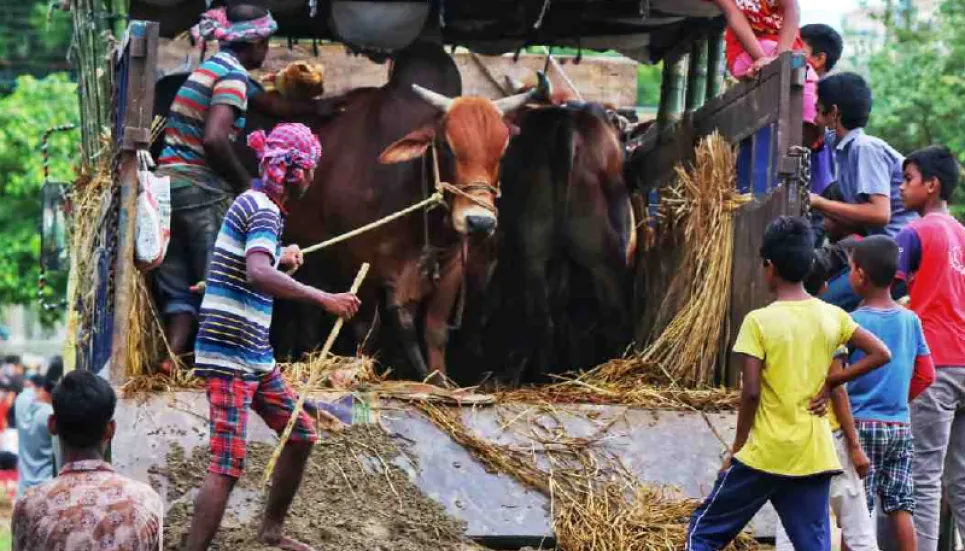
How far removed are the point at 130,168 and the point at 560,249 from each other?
344cm

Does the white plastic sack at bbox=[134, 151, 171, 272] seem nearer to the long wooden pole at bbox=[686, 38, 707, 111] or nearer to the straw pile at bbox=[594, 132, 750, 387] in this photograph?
the straw pile at bbox=[594, 132, 750, 387]

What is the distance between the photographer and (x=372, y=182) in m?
9.81

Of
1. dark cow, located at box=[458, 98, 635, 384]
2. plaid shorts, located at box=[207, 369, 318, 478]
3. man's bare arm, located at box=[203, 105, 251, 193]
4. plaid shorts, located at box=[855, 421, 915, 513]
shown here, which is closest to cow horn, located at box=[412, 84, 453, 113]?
dark cow, located at box=[458, 98, 635, 384]

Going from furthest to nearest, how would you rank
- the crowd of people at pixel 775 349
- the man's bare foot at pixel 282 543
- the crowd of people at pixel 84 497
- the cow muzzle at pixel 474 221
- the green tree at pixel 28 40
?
the green tree at pixel 28 40 < the cow muzzle at pixel 474 221 < the man's bare foot at pixel 282 543 < the crowd of people at pixel 775 349 < the crowd of people at pixel 84 497

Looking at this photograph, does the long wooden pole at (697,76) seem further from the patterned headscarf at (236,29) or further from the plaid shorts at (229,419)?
the plaid shorts at (229,419)

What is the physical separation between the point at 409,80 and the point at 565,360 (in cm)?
203

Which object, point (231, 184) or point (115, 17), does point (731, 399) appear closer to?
point (231, 184)

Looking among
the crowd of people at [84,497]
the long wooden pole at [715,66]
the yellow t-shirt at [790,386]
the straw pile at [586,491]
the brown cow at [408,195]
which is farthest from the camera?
the long wooden pole at [715,66]

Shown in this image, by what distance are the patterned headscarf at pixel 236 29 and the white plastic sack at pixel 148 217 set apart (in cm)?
107

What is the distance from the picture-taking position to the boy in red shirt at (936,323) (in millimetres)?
7027

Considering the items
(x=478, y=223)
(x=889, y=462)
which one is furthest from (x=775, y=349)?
(x=478, y=223)

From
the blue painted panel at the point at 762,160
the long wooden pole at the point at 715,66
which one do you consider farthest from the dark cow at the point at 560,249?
the blue painted panel at the point at 762,160

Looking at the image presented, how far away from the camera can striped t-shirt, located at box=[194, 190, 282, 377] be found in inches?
245

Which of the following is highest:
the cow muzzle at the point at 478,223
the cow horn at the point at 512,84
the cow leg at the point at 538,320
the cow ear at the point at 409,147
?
the cow horn at the point at 512,84
